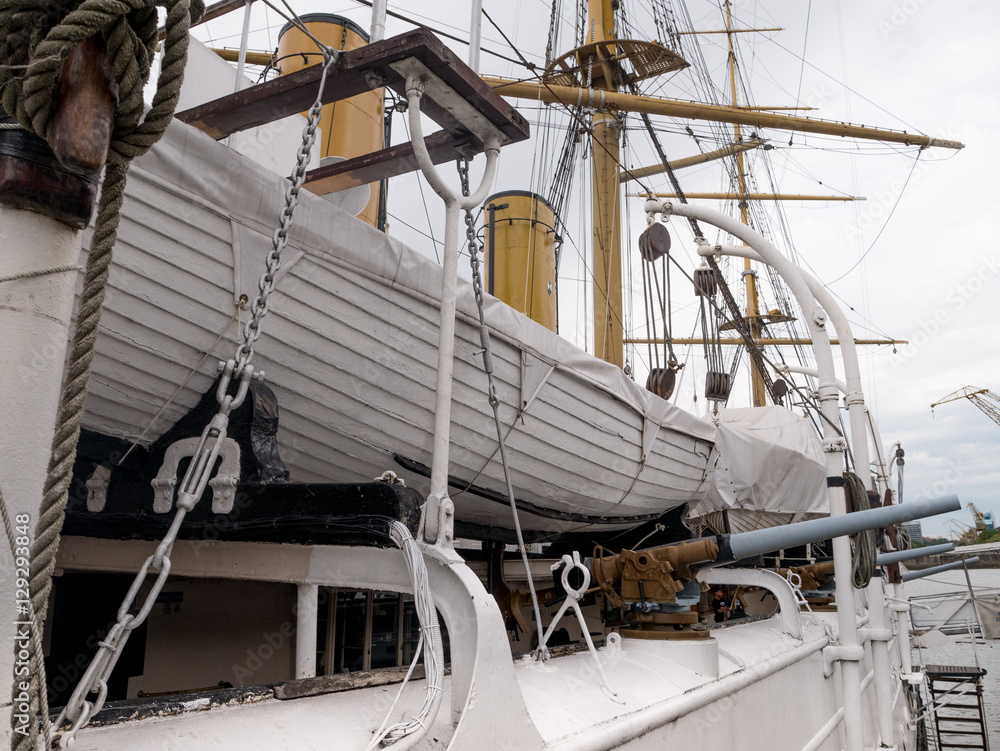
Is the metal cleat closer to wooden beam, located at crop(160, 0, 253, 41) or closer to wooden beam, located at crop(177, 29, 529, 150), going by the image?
wooden beam, located at crop(177, 29, 529, 150)

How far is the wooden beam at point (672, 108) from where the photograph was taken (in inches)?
411

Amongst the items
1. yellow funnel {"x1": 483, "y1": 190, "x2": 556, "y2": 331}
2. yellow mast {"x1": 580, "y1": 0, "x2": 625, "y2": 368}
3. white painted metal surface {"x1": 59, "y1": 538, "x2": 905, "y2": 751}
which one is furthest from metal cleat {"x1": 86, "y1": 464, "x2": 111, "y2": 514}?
yellow mast {"x1": 580, "y1": 0, "x2": 625, "y2": 368}

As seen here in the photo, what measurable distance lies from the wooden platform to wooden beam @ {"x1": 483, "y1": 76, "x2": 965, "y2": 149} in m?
6.54

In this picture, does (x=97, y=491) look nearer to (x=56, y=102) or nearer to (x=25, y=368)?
(x=25, y=368)

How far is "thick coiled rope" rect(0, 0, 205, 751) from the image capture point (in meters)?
1.05

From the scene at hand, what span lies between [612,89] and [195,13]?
1113cm

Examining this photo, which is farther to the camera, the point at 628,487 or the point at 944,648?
the point at 944,648

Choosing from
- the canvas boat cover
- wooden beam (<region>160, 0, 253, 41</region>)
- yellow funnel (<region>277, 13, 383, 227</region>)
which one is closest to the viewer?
wooden beam (<region>160, 0, 253, 41</region>)

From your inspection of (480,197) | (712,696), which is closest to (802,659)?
(712,696)

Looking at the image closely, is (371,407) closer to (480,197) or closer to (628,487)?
(480,197)

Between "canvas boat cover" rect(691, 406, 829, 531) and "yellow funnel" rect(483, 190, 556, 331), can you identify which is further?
"canvas boat cover" rect(691, 406, 829, 531)

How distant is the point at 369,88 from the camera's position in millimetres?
2688

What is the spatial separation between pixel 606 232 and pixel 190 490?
8.79 metres

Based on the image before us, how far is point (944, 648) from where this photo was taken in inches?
1289
